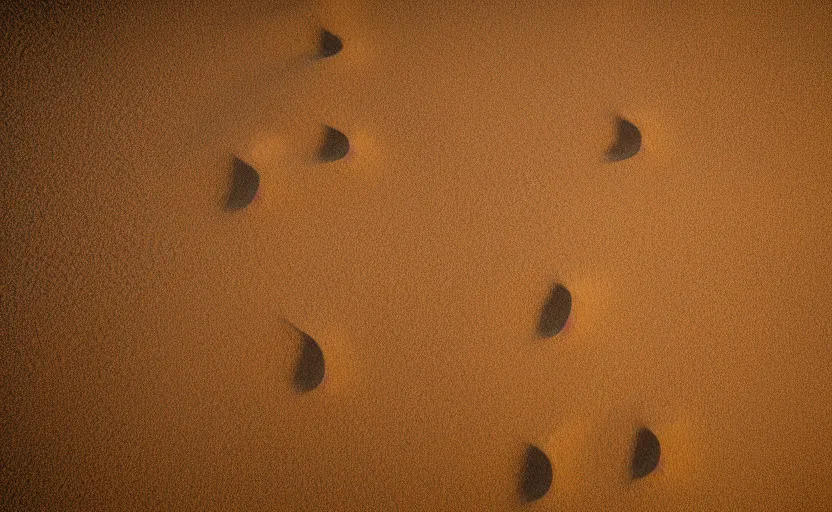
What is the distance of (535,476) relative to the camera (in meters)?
0.81

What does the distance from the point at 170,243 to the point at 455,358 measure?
41cm

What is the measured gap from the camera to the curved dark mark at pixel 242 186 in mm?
806

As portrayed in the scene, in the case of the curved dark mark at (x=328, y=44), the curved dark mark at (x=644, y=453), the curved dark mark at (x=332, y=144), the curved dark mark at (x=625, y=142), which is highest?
the curved dark mark at (x=625, y=142)

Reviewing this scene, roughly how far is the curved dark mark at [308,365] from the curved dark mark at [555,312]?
0.99ft

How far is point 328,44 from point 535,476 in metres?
0.67

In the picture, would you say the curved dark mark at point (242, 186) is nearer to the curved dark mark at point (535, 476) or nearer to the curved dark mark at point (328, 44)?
the curved dark mark at point (328, 44)

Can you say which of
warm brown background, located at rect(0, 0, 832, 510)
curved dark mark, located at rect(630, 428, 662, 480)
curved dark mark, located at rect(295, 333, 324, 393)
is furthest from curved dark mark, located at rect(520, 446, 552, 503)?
curved dark mark, located at rect(295, 333, 324, 393)

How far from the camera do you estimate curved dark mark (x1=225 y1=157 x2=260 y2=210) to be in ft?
2.64

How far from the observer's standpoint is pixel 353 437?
0.79 metres

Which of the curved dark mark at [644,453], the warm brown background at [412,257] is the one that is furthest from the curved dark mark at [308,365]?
the curved dark mark at [644,453]

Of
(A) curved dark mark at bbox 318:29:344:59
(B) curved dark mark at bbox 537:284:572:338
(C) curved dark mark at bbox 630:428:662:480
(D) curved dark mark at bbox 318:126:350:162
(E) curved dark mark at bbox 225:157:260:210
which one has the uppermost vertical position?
(A) curved dark mark at bbox 318:29:344:59

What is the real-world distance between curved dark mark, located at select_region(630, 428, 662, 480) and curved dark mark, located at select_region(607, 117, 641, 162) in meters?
0.39

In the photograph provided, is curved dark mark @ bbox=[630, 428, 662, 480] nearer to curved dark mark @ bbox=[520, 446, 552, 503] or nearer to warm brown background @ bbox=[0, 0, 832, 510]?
warm brown background @ bbox=[0, 0, 832, 510]

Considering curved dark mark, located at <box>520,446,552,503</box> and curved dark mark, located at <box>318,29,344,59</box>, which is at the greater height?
curved dark mark, located at <box>318,29,344,59</box>
